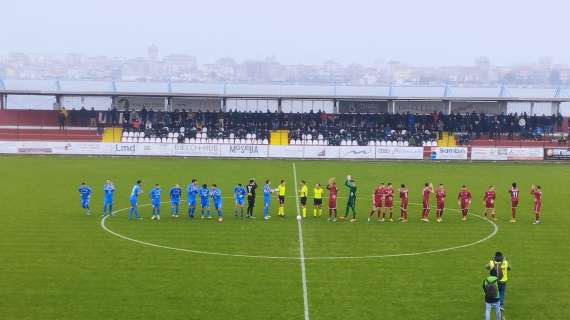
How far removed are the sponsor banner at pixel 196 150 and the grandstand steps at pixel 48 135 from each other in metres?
9.03

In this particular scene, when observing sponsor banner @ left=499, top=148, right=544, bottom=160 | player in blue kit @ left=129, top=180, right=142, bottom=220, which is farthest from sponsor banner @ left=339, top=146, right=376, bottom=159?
player in blue kit @ left=129, top=180, right=142, bottom=220

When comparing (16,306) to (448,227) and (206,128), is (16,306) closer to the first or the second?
(448,227)

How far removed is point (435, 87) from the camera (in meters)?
64.8

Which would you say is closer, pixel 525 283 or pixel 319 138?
pixel 525 283

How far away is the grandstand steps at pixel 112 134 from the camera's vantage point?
202 ft

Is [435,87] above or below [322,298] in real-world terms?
above

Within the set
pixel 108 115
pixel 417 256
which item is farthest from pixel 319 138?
pixel 417 256

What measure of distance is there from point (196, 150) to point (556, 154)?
3098 centimetres

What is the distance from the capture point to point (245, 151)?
188 ft

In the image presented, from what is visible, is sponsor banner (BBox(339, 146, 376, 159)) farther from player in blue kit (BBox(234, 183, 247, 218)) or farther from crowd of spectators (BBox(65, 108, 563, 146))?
player in blue kit (BBox(234, 183, 247, 218))

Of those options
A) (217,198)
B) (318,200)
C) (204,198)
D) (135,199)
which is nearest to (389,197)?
(318,200)

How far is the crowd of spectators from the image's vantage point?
2448 inches

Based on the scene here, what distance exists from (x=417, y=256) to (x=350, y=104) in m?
45.3

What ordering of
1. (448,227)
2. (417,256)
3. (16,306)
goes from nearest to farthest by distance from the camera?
1. (16,306)
2. (417,256)
3. (448,227)
